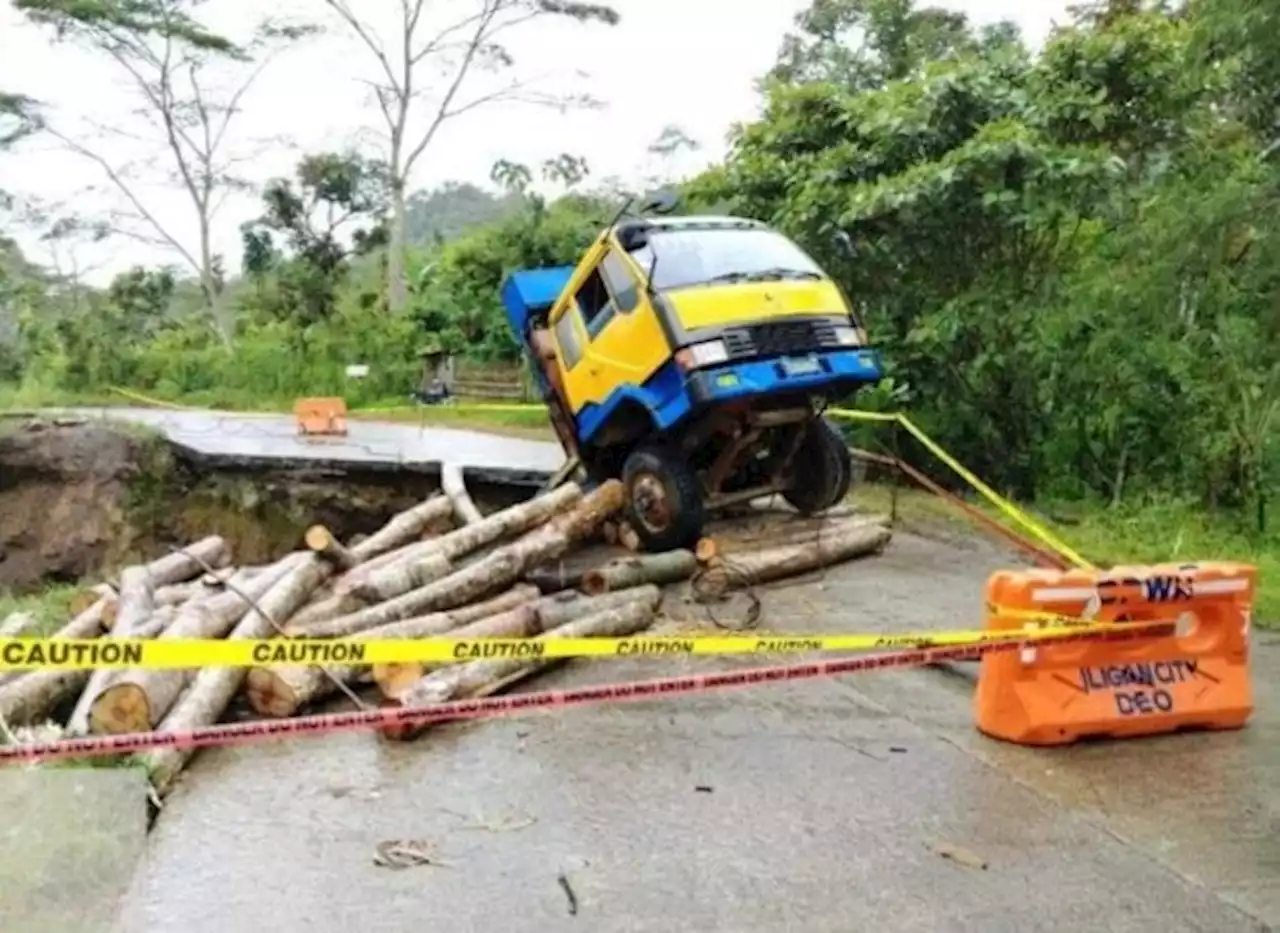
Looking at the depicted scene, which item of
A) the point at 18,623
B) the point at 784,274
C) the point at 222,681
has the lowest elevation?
the point at 18,623

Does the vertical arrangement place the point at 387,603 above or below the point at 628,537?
above

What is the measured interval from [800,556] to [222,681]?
15.7 ft

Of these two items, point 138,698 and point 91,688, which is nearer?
point 138,698

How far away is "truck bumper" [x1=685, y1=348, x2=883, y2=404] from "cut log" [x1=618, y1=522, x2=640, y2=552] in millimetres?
1540

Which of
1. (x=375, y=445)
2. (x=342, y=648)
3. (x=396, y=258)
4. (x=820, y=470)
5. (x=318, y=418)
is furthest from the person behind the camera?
(x=396, y=258)

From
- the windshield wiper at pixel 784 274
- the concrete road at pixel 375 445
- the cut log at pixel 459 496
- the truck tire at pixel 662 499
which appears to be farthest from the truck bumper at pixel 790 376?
the concrete road at pixel 375 445

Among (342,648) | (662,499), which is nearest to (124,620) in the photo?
(342,648)

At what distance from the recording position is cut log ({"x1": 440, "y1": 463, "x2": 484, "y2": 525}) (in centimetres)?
1102

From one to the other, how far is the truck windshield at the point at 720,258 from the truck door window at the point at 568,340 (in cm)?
90

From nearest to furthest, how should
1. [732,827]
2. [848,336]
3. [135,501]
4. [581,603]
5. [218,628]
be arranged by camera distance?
[732,827], [218,628], [581,603], [848,336], [135,501]

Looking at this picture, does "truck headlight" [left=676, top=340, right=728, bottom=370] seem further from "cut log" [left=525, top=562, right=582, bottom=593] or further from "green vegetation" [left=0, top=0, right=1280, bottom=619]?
"green vegetation" [left=0, top=0, right=1280, bottom=619]

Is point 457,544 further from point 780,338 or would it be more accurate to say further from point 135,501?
point 135,501

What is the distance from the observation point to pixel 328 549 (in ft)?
28.2

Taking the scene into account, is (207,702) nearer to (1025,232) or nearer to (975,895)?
(975,895)
